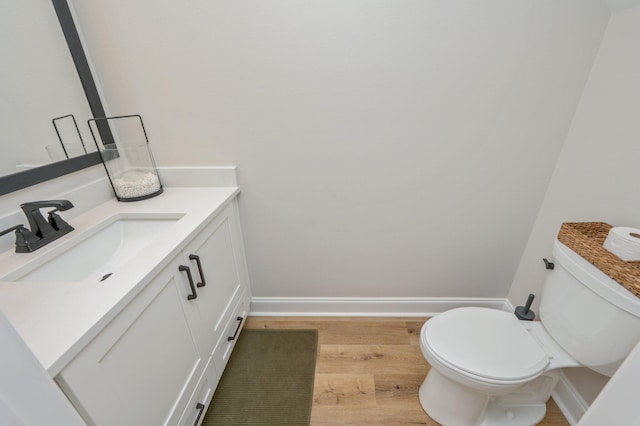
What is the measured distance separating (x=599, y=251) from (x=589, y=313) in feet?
0.71

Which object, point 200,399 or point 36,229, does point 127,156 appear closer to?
point 36,229

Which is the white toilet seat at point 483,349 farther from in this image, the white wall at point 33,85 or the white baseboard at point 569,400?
the white wall at point 33,85

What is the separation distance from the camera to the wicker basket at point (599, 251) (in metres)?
0.81

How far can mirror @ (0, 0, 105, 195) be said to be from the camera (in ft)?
3.06

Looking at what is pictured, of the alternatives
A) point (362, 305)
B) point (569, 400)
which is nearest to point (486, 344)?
point (569, 400)

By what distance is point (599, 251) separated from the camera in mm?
918

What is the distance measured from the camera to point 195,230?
1.02m

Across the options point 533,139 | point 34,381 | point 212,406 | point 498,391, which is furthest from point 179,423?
point 533,139

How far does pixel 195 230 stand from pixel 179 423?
690 mm

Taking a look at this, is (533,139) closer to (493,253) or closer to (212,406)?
(493,253)

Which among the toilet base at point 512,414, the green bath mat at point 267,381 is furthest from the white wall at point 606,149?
the green bath mat at point 267,381

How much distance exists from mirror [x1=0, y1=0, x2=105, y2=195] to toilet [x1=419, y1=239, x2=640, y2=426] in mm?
1650

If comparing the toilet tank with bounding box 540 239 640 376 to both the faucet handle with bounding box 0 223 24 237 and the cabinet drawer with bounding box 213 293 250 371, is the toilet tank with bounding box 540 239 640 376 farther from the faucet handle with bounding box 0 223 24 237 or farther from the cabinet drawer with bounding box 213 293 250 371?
the faucet handle with bounding box 0 223 24 237

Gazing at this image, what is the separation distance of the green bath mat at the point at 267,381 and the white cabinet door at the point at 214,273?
0.31 meters
